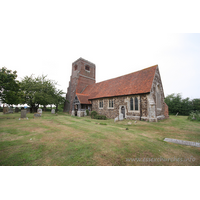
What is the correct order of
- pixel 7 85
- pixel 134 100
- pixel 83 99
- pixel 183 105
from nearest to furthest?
pixel 7 85, pixel 134 100, pixel 83 99, pixel 183 105

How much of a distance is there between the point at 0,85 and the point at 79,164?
542 inches

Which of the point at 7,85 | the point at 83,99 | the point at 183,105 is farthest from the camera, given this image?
the point at 183,105

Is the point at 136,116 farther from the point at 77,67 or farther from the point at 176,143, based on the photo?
the point at 77,67

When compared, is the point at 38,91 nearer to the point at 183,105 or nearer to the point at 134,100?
the point at 134,100

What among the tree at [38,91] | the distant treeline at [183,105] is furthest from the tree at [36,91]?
the distant treeline at [183,105]

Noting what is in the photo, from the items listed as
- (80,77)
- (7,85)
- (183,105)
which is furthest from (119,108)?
(183,105)

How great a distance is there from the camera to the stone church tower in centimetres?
2605

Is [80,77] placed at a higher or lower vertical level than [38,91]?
higher

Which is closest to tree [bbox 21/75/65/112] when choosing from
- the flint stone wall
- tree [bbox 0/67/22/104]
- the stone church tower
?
the stone church tower

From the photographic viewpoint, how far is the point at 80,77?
2634 centimetres

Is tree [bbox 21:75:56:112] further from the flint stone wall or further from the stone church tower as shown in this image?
the flint stone wall

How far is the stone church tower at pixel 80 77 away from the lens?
2605 centimetres

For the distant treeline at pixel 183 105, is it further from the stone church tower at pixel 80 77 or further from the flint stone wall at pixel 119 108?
the stone church tower at pixel 80 77

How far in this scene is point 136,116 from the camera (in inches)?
529
